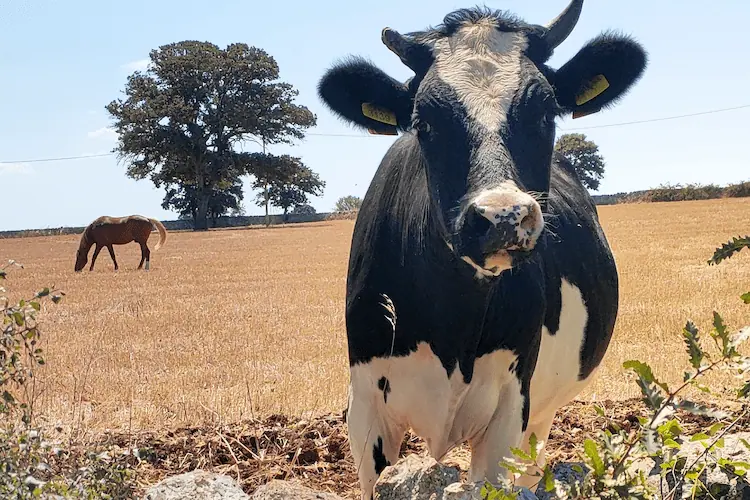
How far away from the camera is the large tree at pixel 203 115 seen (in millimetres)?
53344

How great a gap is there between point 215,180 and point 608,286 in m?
51.7

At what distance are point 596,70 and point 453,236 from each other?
5.09 feet

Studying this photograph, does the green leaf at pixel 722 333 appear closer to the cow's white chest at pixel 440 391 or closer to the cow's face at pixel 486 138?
the cow's face at pixel 486 138

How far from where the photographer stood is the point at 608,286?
5734 mm

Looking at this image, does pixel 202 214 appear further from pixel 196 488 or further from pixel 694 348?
pixel 694 348

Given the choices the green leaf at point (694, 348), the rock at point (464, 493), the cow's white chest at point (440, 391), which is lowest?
the rock at point (464, 493)

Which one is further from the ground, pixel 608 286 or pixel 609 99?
pixel 609 99

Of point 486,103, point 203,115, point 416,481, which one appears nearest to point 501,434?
point 416,481

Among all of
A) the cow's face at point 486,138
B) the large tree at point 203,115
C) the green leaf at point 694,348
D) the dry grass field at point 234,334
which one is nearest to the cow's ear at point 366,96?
the cow's face at point 486,138

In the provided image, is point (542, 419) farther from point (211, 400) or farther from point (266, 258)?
point (266, 258)

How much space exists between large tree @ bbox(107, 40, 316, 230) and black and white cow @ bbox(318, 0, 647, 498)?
2016 inches

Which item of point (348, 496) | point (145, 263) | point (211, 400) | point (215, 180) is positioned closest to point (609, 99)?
point (348, 496)

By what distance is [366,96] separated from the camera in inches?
161

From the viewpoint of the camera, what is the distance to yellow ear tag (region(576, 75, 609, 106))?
4.13m
